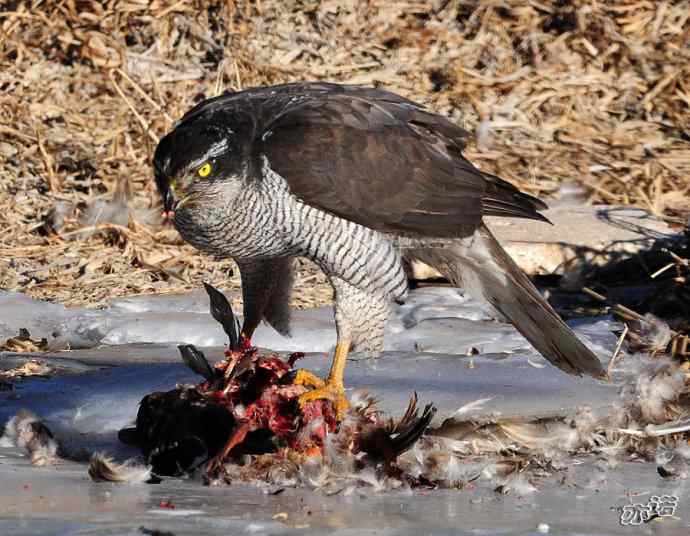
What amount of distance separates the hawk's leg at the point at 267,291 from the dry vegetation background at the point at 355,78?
209cm

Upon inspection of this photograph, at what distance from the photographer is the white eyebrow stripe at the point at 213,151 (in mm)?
4297

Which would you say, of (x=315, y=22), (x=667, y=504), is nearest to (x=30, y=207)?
(x=315, y=22)

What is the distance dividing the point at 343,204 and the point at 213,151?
1.75 ft

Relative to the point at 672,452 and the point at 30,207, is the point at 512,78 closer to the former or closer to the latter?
the point at 30,207

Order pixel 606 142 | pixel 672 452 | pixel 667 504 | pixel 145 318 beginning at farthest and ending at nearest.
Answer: pixel 606 142, pixel 145 318, pixel 672 452, pixel 667 504

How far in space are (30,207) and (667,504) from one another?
500 centimetres

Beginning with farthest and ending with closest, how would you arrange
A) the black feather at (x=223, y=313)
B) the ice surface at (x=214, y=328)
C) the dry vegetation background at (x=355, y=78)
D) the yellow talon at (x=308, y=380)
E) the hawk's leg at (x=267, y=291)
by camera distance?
the dry vegetation background at (x=355, y=78) < the ice surface at (x=214, y=328) < the hawk's leg at (x=267, y=291) < the black feather at (x=223, y=313) < the yellow talon at (x=308, y=380)

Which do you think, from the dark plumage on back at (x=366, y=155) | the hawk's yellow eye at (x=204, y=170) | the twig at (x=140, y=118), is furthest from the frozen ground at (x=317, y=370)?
the twig at (x=140, y=118)

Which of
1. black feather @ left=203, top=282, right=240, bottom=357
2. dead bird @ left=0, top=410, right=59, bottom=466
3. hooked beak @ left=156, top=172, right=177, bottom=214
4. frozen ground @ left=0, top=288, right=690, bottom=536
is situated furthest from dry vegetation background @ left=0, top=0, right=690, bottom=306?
dead bird @ left=0, top=410, right=59, bottom=466

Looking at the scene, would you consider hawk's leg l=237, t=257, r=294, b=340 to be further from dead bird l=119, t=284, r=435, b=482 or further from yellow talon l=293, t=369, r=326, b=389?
dead bird l=119, t=284, r=435, b=482

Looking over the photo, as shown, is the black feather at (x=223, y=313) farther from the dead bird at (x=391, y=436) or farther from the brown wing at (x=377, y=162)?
the dead bird at (x=391, y=436)

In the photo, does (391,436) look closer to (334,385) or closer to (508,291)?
(334,385)

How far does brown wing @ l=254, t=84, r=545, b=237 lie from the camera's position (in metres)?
4.57

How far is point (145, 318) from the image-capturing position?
580cm
